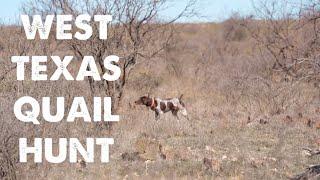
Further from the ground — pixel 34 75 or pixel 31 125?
pixel 34 75

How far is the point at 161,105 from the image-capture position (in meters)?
14.0

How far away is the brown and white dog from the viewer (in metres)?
13.8

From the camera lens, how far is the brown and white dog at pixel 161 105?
1381 centimetres

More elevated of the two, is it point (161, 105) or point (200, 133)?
point (161, 105)

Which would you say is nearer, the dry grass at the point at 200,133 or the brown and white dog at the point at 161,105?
the dry grass at the point at 200,133

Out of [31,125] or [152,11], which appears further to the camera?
[152,11]

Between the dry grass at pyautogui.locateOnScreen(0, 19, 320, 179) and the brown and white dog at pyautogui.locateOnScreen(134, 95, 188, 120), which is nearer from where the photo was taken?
the dry grass at pyautogui.locateOnScreen(0, 19, 320, 179)

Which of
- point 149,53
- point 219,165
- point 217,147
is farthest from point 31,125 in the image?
point 149,53

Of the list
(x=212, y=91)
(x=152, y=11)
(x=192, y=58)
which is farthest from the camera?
(x=192, y=58)

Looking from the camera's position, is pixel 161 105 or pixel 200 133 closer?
pixel 200 133

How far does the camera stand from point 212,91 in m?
19.4

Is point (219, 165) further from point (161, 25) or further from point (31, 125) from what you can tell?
point (161, 25)

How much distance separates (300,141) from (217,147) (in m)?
1.66

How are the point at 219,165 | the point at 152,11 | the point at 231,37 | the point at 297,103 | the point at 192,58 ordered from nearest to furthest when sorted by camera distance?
the point at 219,165
the point at 152,11
the point at 297,103
the point at 192,58
the point at 231,37
